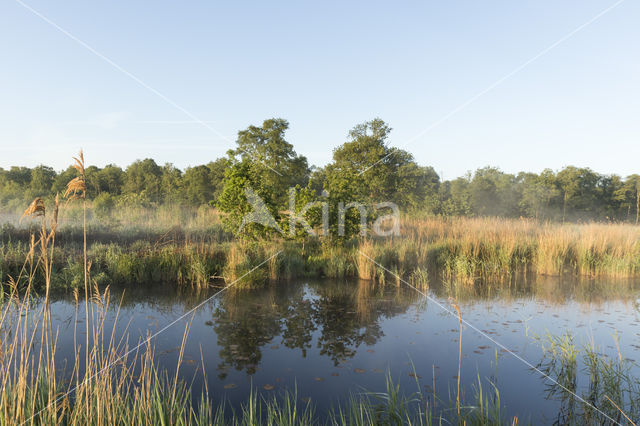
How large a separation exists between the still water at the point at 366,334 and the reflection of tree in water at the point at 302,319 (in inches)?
0.7

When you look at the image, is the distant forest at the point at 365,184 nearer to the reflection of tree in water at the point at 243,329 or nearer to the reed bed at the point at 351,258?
the reed bed at the point at 351,258

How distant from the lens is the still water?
12.5ft

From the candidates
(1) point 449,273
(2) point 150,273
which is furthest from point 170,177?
(1) point 449,273

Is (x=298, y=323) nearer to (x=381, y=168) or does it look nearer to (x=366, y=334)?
(x=366, y=334)

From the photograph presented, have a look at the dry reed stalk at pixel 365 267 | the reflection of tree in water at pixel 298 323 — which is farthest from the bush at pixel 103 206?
the reflection of tree in water at pixel 298 323

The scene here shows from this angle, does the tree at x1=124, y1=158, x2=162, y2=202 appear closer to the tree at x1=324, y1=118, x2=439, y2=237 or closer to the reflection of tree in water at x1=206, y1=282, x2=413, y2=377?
the tree at x1=324, y1=118, x2=439, y2=237

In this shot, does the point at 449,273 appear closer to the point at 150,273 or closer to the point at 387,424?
the point at 387,424

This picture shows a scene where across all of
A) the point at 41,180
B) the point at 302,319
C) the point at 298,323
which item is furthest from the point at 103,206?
the point at 41,180

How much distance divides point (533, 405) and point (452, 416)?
0.96m

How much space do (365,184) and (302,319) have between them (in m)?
15.8

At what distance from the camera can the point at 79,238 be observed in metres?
11.8

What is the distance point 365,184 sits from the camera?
21.1m

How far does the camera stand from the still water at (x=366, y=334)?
3.81m

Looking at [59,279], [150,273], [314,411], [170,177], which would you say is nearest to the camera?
[314,411]
